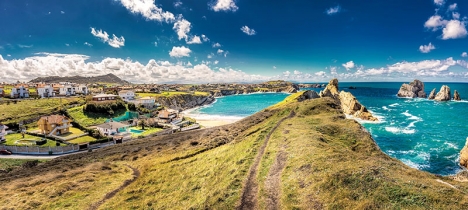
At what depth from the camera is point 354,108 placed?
89.4m

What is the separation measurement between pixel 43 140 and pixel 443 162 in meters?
78.4

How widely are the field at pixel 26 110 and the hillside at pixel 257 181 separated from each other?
117ft

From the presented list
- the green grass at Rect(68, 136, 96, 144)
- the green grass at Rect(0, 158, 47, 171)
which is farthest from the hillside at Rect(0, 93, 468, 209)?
the green grass at Rect(68, 136, 96, 144)

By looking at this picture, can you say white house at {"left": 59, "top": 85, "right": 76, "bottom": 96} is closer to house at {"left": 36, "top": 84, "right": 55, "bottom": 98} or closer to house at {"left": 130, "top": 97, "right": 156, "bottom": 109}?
house at {"left": 36, "top": 84, "right": 55, "bottom": 98}

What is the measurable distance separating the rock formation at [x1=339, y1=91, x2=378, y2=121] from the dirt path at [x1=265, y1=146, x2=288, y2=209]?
67880mm

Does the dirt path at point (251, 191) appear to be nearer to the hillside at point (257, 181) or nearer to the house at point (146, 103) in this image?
the hillside at point (257, 181)

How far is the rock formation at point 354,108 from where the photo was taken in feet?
261

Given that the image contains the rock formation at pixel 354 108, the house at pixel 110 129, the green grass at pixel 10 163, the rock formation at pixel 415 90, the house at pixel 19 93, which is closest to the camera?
the green grass at pixel 10 163

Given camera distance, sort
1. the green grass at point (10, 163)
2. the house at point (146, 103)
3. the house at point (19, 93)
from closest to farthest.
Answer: the green grass at point (10, 163) → the house at point (19, 93) → the house at point (146, 103)

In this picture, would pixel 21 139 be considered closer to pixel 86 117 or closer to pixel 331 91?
pixel 86 117

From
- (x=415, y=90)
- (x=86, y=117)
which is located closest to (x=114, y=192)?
(x=86, y=117)

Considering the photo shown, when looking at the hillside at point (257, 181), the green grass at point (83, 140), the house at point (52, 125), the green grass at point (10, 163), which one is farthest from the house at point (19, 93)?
the hillside at point (257, 181)

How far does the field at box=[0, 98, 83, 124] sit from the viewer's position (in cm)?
6209

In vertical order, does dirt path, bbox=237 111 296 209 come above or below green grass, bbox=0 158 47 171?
above
